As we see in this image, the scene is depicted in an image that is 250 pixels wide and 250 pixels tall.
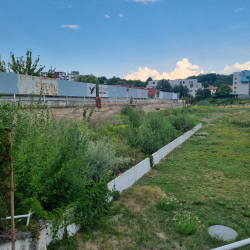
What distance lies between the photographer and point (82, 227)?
210 inches

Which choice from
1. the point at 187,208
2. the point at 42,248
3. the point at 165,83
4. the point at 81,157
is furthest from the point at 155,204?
the point at 165,83

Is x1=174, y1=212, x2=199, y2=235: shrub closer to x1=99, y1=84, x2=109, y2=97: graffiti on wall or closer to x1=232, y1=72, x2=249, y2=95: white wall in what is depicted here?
x1=99, y1=84, x2=109, y2=97: graffiti on wall

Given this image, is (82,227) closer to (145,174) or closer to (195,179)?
(145,174)

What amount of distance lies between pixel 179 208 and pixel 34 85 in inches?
553

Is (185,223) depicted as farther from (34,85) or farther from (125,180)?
(34,85)

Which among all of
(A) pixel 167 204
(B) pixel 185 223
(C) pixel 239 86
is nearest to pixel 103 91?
(A) pixel 167 204

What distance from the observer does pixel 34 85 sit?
16.1 m

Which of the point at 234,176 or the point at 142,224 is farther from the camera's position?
the point at 234,176

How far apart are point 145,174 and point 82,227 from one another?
16.3 feet

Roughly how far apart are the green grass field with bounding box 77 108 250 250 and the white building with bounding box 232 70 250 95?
295ft

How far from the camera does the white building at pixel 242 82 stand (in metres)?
87.2

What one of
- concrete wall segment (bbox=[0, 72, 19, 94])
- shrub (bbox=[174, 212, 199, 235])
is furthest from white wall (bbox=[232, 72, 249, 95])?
shrub (bbox=[174, 212, 199, 235])

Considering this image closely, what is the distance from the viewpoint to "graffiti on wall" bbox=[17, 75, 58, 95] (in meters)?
15.1

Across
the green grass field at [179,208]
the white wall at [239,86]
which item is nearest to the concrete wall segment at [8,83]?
the green grass field at [179,208]
